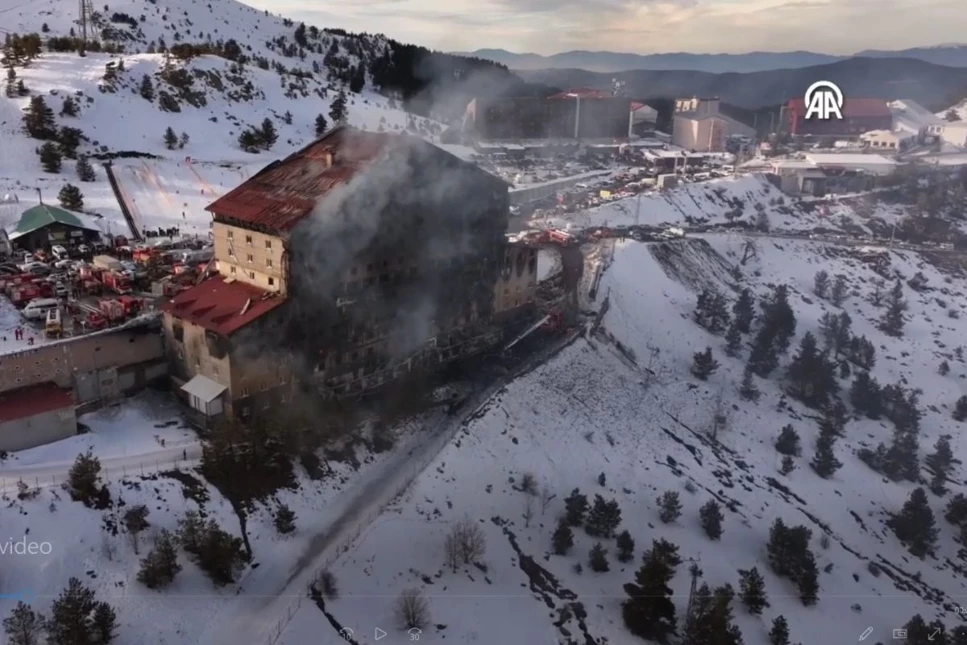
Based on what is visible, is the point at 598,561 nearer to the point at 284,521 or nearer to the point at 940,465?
the point at 284,521

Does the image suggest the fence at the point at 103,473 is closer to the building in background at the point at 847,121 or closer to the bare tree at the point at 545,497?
the bare tree at the point at 545,497

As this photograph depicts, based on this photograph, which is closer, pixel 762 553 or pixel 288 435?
pixel 288 435

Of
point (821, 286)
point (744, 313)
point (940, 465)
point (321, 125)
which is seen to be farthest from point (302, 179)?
point (321, 125)

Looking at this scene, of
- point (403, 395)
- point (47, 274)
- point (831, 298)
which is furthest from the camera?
point (831, 298)

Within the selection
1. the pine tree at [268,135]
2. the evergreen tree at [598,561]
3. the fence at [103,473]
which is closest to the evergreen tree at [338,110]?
the pine tree at [268,135]

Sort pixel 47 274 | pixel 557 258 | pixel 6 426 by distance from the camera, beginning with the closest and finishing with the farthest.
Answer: pixel 6 426 < pixel 47 274 < pixel 557 258

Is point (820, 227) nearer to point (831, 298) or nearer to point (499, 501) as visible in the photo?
point (831, 298)

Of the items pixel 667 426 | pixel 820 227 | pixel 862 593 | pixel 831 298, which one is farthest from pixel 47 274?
pixel 820 227

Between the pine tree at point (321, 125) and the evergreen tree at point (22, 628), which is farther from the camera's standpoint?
the pine tree at point (321, 125)
